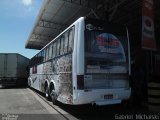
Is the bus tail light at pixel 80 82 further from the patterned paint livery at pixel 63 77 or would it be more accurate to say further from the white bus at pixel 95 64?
the patterned paint livery at pixel 63 77

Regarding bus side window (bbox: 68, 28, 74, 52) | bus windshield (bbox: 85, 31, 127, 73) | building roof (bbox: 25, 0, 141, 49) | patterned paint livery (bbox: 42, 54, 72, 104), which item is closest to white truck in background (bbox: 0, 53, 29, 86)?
building roof (bbox: 25, 0, 141, 49)

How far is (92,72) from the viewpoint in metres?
8.85

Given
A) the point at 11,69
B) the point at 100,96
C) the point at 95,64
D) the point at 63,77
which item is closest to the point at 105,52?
the point at 95,64

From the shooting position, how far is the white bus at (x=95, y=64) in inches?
343

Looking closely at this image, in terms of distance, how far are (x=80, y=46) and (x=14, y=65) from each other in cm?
2011

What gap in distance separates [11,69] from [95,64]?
65.5 ft

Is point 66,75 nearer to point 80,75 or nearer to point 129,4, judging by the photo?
point 80,75

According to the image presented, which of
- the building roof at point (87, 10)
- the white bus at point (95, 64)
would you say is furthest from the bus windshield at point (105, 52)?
the building roof at point (87, 10)

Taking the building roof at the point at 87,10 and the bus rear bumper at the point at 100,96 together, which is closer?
the bus rear bumper at the point at 100,96

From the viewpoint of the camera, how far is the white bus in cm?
870

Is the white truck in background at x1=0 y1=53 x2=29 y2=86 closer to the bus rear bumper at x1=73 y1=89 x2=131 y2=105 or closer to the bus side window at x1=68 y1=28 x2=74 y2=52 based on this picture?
the bus side window at x1=68 y1=28 x2=74 y2=52

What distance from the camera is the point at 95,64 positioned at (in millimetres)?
8977

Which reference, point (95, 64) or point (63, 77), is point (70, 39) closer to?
point (95, 64)

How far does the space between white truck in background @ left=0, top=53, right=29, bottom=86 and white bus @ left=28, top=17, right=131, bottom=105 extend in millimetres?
18085
